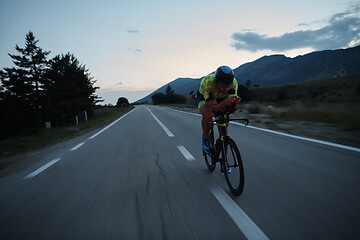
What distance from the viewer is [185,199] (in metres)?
Answer: 2.73

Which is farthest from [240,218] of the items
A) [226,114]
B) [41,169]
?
[41,169]

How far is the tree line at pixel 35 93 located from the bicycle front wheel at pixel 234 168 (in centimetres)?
3187

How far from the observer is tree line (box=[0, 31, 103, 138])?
31.2 metres

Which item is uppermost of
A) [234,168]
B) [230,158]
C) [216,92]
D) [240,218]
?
[216,92]

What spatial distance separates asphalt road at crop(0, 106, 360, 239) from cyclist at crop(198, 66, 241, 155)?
0.95 metres

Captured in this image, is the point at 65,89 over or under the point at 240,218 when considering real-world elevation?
over

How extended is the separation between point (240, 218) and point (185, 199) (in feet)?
2.54

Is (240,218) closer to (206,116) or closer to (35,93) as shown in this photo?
(206,116)

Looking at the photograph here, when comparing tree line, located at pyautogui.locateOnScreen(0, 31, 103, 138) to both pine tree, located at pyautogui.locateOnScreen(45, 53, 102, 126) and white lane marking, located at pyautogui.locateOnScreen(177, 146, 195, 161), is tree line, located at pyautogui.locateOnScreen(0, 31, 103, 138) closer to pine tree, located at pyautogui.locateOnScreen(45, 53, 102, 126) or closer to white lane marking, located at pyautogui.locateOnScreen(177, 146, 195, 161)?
pine tree, located at pyautogui.locateOnScreen(45, 53, 102, 126)

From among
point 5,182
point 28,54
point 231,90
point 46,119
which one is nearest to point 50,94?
point 46,119

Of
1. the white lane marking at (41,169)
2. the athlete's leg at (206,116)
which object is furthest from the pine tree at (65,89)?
the athlete's leg at (206,116)

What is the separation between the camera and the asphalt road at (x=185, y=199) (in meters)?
2.05

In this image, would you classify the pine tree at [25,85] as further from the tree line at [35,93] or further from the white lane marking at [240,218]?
the white lane marking at [240,218]

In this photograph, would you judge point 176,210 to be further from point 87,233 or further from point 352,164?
point 352,164
